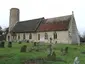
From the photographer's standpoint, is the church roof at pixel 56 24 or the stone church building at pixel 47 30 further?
the church roof at pixel 56 24

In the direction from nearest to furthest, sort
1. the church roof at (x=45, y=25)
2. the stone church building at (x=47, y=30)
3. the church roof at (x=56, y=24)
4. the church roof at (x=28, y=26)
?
the stone church building at (x=47, y=30)
the church roof at (x=56, y=24)
the church roof at (x=45, y=25)
the church roof at (x=28, y=26)

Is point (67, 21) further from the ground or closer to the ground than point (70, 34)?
further from the ground

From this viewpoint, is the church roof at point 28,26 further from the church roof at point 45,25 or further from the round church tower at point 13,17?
the round church tower at point 13,17

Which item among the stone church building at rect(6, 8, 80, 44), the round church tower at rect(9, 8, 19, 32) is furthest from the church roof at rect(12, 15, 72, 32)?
the round church tower at rect(9, 8, 19, 32)

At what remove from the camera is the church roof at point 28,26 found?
2379 inches

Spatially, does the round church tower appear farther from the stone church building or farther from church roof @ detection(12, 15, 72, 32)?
church roof @ detection(12, 15, 72, 32)

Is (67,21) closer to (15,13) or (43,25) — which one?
(43,25)

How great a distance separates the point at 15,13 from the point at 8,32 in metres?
6.99

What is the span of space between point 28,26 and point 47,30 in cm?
925

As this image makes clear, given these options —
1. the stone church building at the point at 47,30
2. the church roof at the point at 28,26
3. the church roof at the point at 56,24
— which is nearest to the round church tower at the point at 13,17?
the stone church building at the point at 47,30

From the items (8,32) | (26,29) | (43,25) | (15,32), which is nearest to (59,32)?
(43,25)

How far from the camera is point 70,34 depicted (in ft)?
170

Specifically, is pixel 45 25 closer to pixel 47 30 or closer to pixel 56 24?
pixel 47 30

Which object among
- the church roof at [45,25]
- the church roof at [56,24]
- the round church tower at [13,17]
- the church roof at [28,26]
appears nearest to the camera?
the church roof at [56,24]
